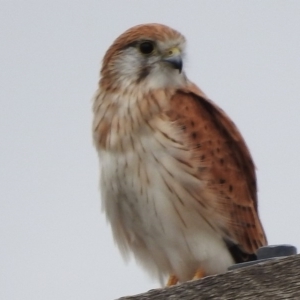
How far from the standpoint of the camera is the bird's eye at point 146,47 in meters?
5.01

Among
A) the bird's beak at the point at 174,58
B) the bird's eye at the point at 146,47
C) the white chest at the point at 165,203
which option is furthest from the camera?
the bird's eye at the point at 146,47

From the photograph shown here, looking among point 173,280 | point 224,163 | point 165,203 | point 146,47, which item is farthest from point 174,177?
point 146,47

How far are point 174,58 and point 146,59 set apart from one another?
0.69 feet

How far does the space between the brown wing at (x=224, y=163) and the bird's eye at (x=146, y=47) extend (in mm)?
419

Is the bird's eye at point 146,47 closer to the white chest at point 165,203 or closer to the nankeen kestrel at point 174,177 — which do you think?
the nankeen kestrel at point 174,177

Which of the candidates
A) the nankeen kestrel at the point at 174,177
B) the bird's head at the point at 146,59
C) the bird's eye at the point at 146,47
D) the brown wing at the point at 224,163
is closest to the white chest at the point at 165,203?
the nankeen kestrel at the point at 174,177

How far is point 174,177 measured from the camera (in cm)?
428

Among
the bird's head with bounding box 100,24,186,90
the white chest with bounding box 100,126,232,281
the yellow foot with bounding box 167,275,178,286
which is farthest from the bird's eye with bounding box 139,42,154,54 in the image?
the yellow foot with bounding box 167,275,178,286

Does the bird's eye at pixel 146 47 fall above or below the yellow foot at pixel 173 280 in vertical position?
above

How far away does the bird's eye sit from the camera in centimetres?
501

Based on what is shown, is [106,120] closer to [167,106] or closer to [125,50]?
[167,106]

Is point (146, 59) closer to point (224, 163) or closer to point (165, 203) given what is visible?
point (224, 163)

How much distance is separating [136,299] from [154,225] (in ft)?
5.83

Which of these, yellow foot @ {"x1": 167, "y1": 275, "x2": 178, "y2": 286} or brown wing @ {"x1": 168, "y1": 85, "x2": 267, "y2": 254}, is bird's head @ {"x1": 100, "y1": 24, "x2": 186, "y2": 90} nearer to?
brown wing @ {"x1": 168, "y1": 85, "x2": 267, "y2": 254}
